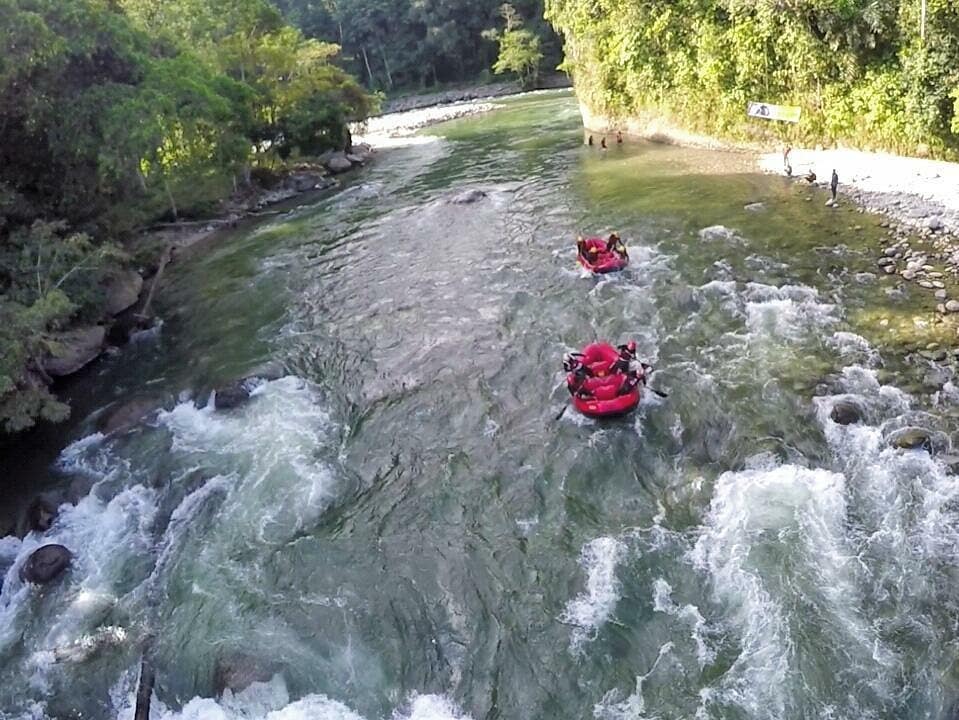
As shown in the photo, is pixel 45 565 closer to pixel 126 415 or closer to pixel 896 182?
pixel 126 415

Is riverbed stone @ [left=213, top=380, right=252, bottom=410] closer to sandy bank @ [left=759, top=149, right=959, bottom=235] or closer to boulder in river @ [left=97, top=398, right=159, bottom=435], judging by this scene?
boulder in river @ [left=97, top=398, right=159, bottom=435]

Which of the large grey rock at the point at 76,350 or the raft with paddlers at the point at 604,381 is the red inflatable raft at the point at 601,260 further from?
the large grey rock at the point at 76,350

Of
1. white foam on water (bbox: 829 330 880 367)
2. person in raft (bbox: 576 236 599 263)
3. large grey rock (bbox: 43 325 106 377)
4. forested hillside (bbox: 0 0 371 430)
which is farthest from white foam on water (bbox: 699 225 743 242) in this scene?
large grey rock (bbox: 43 325 106 377)

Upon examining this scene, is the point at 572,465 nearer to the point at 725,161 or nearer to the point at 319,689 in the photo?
the point at 319,689

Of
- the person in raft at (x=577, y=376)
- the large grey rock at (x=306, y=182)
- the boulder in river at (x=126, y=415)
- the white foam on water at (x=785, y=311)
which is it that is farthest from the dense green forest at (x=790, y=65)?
the boulder in river at (x=126, y=415)

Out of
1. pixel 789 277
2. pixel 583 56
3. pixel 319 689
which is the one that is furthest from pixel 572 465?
pixel 583 56

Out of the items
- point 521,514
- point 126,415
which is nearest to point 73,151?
point 126,415
